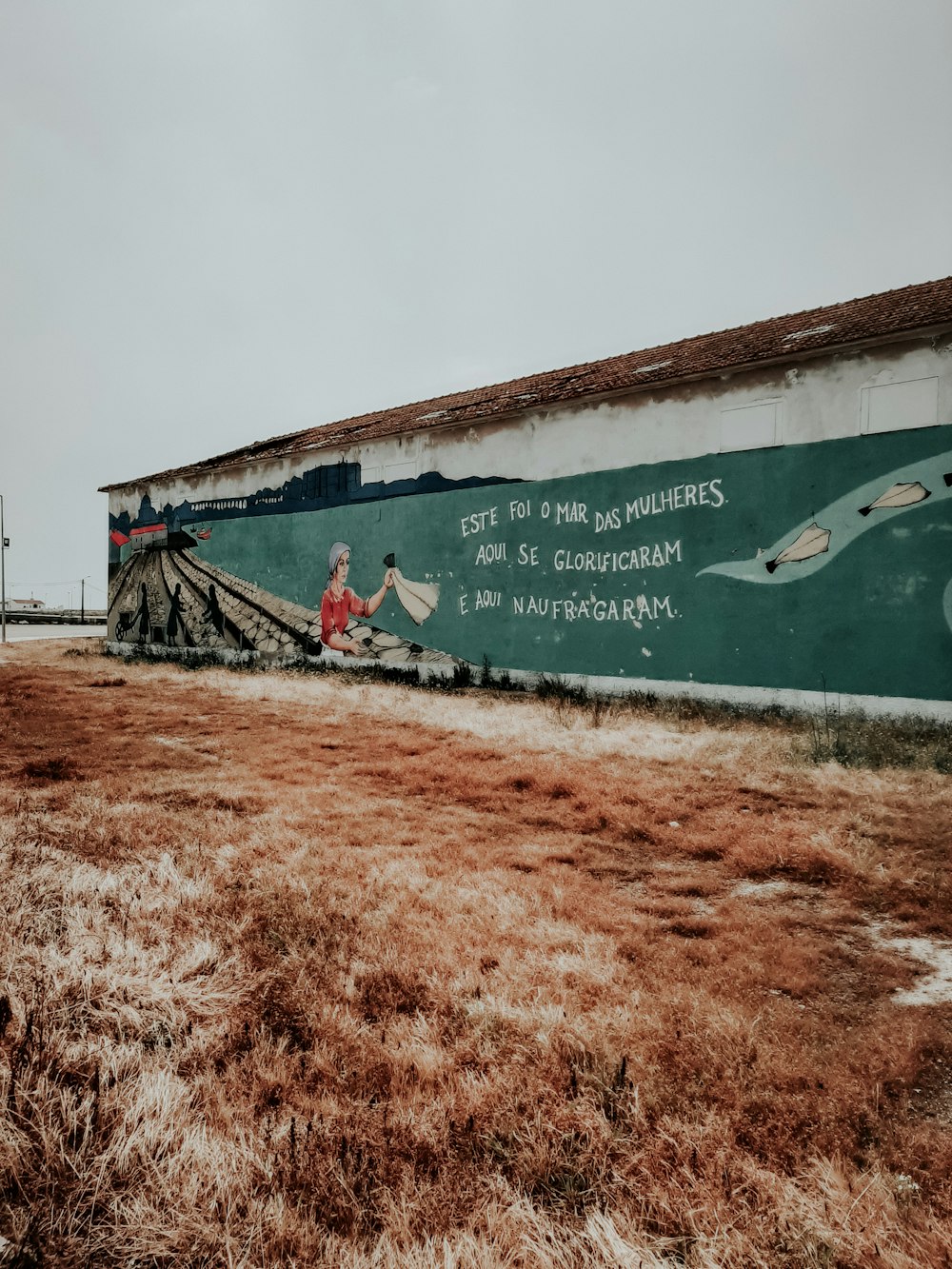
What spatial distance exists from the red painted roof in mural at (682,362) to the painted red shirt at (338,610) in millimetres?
3526

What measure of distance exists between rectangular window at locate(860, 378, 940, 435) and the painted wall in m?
0.02

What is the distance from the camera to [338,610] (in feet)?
52.7

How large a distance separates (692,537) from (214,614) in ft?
43.5

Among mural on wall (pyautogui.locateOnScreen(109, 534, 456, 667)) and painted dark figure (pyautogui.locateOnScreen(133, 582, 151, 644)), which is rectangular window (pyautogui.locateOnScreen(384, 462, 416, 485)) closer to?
mural on wall (pyautogui.locateOnScreen(109, 534, 456, 667))

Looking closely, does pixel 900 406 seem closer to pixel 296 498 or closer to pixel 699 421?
pixel 699 421

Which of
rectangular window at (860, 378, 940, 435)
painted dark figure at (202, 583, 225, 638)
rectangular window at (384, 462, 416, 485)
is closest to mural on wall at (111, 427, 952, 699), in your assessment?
rectangular window at (860, 378, 940, 435)

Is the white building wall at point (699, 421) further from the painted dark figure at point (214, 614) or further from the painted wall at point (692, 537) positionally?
the painted dark figure at point (214, 614)

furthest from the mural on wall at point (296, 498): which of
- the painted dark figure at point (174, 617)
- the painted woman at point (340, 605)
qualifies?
the painted dark figure at point (174, 617)

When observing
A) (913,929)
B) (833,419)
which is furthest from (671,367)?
(913,929)

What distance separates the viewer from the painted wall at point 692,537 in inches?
362

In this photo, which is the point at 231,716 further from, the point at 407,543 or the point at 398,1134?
the point at 398,1134

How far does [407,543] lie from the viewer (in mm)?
→ 14781

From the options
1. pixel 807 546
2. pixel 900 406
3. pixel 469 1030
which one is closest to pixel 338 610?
pixel 807 546

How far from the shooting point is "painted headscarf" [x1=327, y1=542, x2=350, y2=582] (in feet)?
52.8
